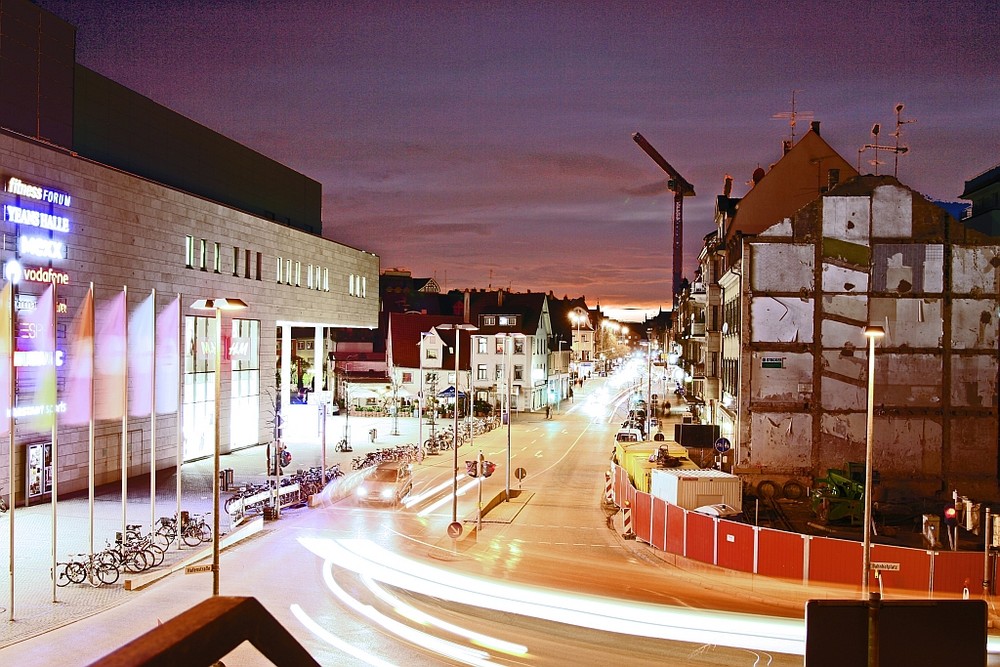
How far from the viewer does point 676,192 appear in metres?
166

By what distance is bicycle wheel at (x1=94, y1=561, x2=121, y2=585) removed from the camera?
68.1 ft

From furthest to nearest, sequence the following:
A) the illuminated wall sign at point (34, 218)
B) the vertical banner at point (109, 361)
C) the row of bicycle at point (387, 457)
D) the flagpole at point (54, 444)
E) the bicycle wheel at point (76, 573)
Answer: the row of bicycle at point (387, 457)
the vertical banner at point (109, 361)
the illuminated wall sign at point (34, 218)
the bicycle wheel at point (76, 573)
the flagpole at point (54, 444)

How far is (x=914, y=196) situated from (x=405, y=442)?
3504cm

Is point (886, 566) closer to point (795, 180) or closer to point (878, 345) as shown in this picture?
point (878, 345)

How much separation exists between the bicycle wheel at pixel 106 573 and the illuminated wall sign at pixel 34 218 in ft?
54.1

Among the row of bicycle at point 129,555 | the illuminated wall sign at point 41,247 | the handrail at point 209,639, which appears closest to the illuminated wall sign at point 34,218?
the illuminated wall sign at point 41,247

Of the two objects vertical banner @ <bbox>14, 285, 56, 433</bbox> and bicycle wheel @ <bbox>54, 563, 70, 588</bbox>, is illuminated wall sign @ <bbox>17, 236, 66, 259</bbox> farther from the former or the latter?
bicycle wheel @ <bbox>54, 563, 70, 588</bbox>

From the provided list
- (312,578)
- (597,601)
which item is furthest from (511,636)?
(312,578)

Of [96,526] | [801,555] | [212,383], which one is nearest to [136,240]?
[212,383]

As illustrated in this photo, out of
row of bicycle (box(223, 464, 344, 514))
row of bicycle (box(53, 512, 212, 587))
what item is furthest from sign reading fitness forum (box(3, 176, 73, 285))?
row of bicycle (box(53, 512, 212, 587))

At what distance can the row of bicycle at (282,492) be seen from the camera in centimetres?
2931

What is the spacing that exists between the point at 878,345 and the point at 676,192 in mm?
137457

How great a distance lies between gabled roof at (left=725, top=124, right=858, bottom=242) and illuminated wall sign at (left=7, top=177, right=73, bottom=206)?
32098 millimetres

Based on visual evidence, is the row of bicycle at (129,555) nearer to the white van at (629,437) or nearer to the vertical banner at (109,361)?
the vertical banner at (109,361)
